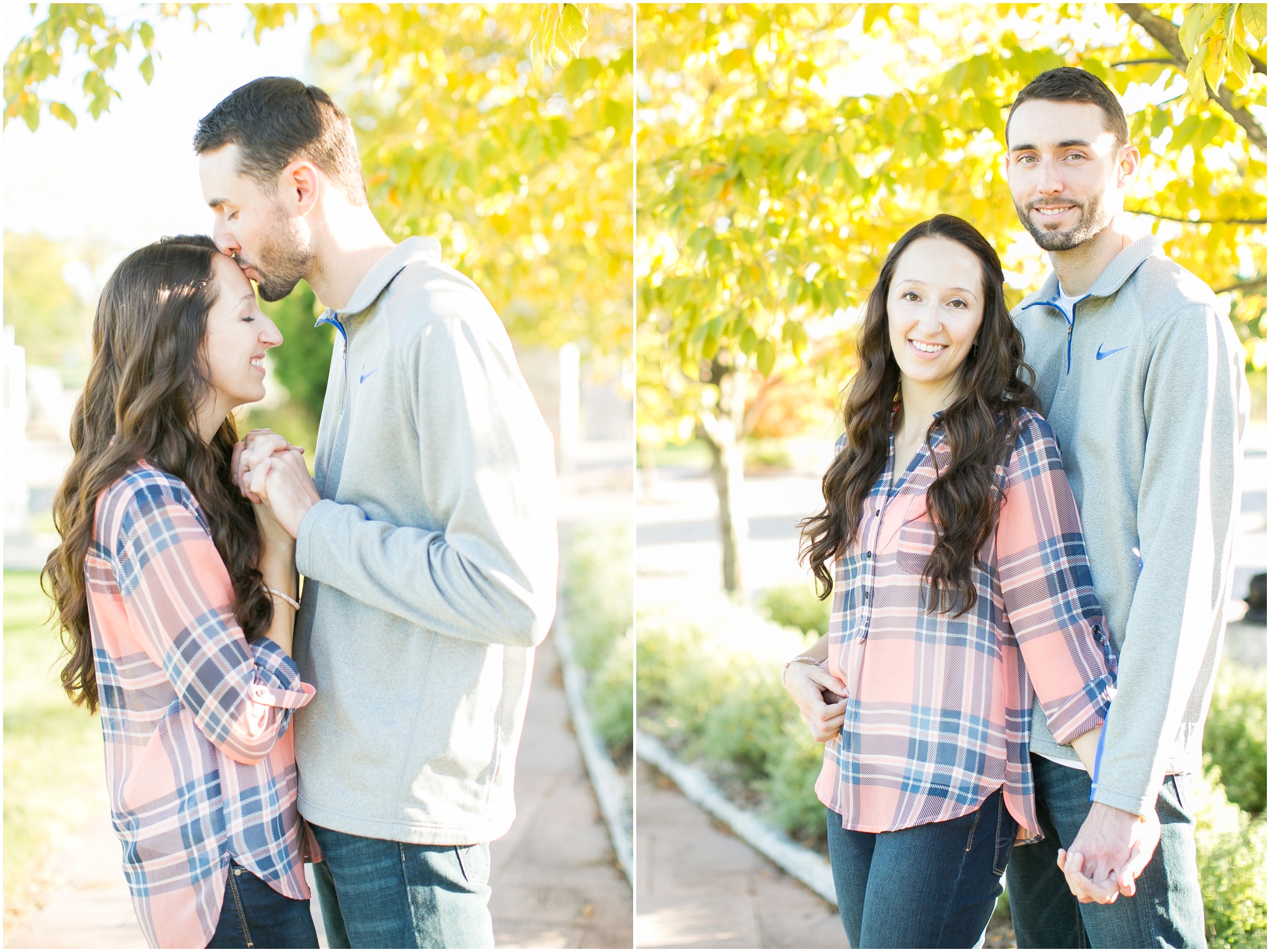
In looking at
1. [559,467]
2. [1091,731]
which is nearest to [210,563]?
[1091,731]

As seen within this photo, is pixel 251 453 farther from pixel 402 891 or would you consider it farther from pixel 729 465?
pixel 729 465

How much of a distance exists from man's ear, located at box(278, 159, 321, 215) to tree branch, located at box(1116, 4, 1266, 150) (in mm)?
2336

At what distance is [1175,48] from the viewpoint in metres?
2.73

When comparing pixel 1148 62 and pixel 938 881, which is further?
pixel 1148 62

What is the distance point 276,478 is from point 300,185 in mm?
534

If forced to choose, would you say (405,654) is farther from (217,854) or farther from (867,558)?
(867,558)

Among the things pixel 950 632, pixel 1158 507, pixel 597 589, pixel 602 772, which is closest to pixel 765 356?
pixel 950 632

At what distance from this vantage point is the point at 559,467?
1750cm

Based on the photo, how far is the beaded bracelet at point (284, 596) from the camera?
1.63 meters

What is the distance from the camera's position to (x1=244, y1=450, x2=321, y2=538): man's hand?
5.25ft

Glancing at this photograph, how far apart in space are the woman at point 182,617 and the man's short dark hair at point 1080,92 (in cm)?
159

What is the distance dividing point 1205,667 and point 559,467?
16056 mm

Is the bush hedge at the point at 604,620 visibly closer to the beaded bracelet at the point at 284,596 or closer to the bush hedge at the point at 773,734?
the bush hedge at the point at 773,734

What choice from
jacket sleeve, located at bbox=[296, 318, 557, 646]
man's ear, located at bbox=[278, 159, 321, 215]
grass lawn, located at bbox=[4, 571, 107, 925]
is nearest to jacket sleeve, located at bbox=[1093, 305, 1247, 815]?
jacket sleeve, located at bbox=[296, 318, 557, 646]
